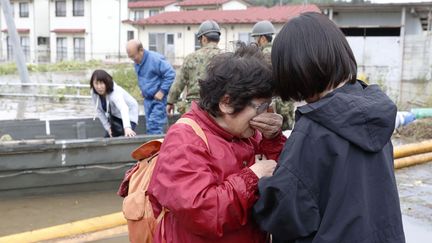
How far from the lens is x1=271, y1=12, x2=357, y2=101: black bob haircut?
1.58m

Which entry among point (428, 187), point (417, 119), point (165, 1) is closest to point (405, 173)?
point (428, 187)

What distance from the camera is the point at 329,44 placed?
159cm

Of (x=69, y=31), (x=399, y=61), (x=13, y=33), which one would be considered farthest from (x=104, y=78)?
(x=69, y=31)

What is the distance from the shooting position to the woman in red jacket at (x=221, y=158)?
5.25 ft

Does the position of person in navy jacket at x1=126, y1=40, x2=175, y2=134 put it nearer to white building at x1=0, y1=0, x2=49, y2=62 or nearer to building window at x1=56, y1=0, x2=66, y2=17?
building window at x1=56, y1=0, x2=66, y2=17

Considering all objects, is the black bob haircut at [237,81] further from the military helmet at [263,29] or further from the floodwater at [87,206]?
the military helmet at [263,29]

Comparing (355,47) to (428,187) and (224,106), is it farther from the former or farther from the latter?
(224,106)

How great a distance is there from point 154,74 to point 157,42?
25102 millimetres

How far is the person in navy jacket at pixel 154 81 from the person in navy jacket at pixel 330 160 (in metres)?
5.72

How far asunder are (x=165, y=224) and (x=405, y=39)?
58.2 feet

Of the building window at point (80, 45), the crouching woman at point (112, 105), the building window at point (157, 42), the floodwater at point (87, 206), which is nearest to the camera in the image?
the floodwater at point (87, 206)

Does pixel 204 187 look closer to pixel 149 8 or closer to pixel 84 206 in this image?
pixel 84 206

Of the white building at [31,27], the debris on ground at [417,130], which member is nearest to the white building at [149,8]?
the white building at [31,27]

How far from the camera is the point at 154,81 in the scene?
7340mm
